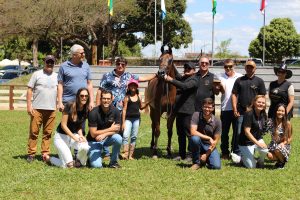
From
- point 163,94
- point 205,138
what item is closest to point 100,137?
point 205,138

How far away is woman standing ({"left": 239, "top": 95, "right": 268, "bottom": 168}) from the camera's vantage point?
7.93 metres

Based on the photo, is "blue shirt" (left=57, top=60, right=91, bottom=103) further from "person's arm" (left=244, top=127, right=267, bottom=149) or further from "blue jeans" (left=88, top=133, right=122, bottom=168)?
"person's arm" (left=244, top=127, right=267, bottom=149)

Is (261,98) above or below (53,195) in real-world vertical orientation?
above

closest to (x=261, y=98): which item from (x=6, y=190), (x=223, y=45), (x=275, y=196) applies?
(x=275, y=196)

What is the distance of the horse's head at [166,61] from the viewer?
8333 millimetres

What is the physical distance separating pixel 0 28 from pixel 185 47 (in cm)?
2373

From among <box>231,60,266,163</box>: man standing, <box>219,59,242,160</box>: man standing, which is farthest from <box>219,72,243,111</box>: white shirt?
<box>231,60,266,163</box>: man standing

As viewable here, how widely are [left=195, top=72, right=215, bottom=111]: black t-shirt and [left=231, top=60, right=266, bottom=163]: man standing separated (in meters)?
0.42

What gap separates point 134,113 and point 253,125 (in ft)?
6.95

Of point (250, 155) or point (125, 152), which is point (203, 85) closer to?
point (250, 155)

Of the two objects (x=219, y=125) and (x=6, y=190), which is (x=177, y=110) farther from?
(x=6, y=190)

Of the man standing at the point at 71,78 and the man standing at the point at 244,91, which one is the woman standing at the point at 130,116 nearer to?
the man standing at the point at 71,78

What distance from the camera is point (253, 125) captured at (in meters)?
8.00

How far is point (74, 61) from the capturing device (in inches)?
316
